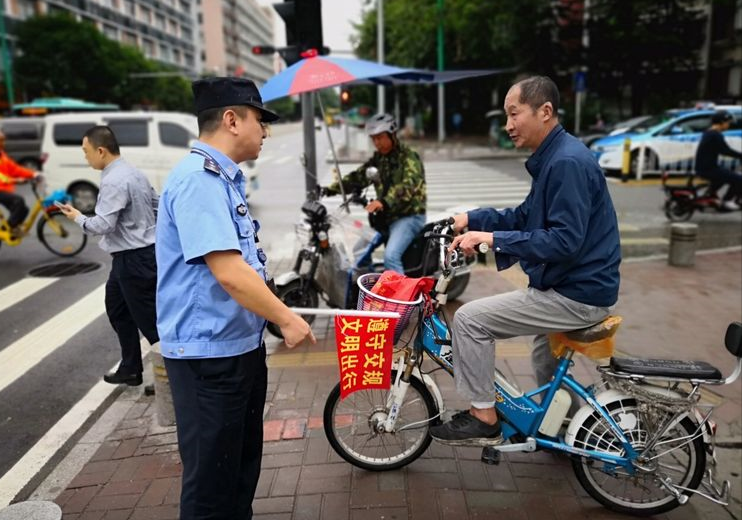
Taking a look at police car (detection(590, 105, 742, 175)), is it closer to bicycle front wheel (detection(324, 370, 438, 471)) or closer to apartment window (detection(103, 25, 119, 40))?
bicycle front wheel (detection(324, 370, 438, 471))

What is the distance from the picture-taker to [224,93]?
2064 mm

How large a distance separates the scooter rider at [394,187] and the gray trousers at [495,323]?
2.37 metres

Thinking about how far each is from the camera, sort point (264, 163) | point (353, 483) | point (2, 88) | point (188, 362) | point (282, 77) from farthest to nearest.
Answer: point (2, 88)
point (264, 163)
point (282, 77)
point (353, 483)
point (188, 362)

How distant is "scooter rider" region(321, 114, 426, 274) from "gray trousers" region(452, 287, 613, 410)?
7.76 ft

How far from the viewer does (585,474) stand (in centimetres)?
294

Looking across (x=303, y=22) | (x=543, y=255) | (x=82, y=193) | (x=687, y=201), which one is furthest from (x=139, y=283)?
(x=687, y=201)

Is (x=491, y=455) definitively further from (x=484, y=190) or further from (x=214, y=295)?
(x=484, y=190)

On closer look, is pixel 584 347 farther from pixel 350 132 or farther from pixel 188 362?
pixel 350 132

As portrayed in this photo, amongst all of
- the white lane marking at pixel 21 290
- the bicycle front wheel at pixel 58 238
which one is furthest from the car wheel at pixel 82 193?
the white lane marking at pixel 21 290

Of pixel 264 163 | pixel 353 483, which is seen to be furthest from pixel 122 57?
pixel 353 483

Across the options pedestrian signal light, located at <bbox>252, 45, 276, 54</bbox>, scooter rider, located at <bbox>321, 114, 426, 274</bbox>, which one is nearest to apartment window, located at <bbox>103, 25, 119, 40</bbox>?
pedestrian signal light, located at <bbox>252, 45, 276, 54</bbox>

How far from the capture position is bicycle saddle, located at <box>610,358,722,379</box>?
269 centimetres

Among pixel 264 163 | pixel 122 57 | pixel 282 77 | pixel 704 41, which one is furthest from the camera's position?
pixel 122 57

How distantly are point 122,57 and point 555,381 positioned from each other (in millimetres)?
48218
